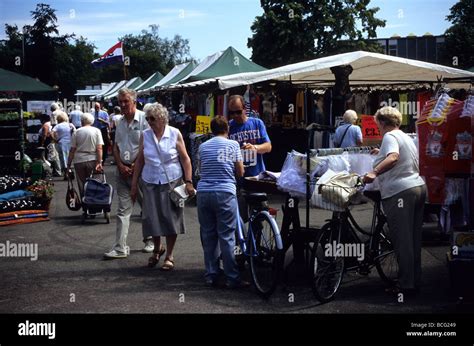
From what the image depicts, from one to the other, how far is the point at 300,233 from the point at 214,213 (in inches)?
36.1

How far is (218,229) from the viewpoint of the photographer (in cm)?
691

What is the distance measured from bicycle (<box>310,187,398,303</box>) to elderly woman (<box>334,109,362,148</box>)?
179 inches

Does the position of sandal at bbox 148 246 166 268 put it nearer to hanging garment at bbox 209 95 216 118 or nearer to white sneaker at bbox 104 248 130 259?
white sneaker at bbox 104 248 130 259

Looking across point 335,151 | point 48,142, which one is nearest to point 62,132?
point 48,142

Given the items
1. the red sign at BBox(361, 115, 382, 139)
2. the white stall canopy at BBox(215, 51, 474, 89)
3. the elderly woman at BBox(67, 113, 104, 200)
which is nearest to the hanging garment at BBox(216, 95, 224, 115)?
the white stall canopy at BBox(215, 51, 474, 89)

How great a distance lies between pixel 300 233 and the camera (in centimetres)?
700

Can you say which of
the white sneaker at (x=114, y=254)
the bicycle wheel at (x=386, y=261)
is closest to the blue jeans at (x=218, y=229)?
the bicycle wheel at (x=386, y=261)

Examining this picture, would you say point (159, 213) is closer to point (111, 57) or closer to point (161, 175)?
point (161, 175)

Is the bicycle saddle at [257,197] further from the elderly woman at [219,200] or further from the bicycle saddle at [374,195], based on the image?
the bicycle saddle at [374,195]

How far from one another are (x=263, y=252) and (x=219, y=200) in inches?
27.0

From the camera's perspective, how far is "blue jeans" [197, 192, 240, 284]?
269 inches

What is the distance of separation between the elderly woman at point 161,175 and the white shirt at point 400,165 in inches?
89.9

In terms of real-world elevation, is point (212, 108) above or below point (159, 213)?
above
